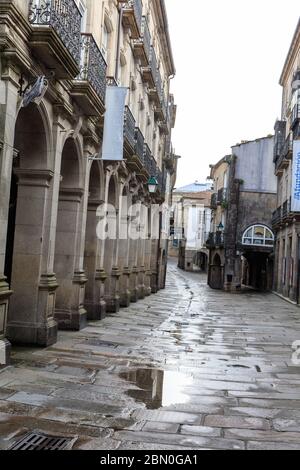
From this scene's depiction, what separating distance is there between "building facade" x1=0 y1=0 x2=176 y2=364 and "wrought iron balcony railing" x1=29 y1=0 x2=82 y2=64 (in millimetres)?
17

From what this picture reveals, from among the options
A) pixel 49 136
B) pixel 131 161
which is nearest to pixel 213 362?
pixel 49 136

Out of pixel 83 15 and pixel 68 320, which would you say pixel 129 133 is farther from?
pixel 68 320

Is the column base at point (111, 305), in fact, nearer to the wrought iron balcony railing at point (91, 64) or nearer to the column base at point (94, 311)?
the column base at point (94, 311)

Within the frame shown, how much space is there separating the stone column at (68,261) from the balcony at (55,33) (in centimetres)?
342

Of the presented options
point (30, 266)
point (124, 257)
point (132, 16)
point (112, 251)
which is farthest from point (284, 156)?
point (30, 266)

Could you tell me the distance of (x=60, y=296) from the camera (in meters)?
12.2

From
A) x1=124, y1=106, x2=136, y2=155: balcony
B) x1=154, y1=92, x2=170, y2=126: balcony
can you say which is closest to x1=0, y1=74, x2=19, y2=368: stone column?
x1=124, y1=106, x2=136, y2=155: balcony

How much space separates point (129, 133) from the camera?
16.9m

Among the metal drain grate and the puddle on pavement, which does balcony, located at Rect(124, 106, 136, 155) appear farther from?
the metal drain grate

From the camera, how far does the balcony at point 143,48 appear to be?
1811 centimetres

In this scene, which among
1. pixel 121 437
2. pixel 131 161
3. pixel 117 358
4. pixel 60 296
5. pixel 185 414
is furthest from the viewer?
pixel 131 161

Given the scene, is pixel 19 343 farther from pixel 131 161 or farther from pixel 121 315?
pixel 131 161

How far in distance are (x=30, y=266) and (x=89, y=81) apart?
3969 mm

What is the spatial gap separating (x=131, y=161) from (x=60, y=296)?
23.6 feet
